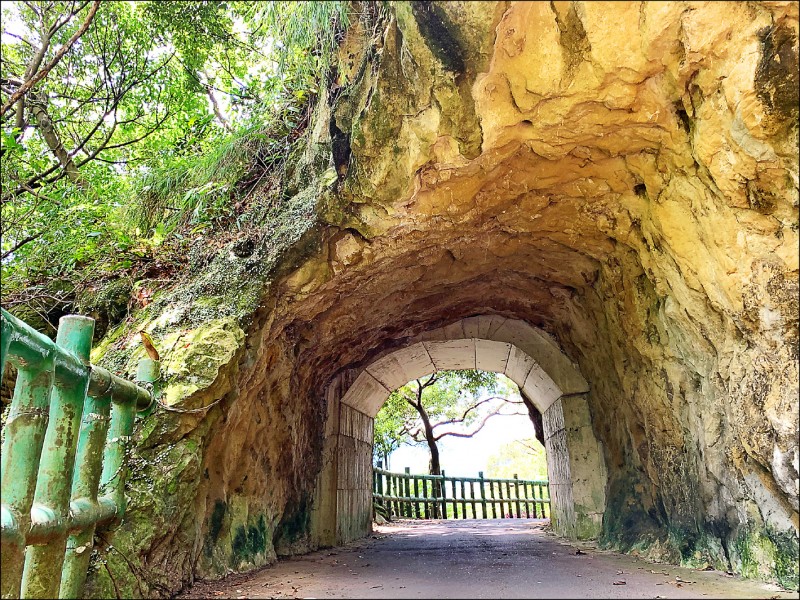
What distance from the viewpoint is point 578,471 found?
6.50 metres

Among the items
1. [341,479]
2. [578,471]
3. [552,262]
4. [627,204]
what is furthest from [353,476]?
[627,204]

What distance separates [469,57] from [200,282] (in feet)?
8.86

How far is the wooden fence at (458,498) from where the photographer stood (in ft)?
41.3

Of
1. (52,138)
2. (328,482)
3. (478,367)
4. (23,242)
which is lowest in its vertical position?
(328,482)

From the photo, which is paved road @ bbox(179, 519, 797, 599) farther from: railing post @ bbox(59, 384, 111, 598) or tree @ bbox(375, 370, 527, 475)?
tree @ bbox(375, 370, 527, 475)

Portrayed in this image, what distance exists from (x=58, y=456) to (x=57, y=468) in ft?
0.18

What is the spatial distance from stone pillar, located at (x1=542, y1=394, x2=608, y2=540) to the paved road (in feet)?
3.03

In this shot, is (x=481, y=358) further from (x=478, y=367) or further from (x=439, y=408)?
(x=439, y=408)

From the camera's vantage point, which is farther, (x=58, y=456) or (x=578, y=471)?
(x=578, y=471)

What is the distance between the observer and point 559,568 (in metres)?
3.97

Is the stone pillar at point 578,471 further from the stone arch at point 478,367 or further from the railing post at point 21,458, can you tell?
the railing post at point 21,458

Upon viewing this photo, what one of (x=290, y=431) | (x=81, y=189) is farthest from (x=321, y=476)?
(x=81, y=189)

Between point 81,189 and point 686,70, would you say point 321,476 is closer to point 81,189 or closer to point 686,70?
point 81,189

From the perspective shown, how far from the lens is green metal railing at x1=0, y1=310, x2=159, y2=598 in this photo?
218 cm
